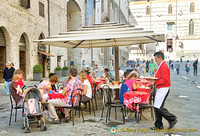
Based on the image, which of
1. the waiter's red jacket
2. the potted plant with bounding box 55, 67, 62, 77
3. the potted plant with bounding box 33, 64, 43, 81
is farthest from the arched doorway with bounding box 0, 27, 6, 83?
the waiter's red jacket

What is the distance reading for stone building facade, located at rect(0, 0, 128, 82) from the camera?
13.7 meters

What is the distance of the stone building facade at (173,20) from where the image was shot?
204ft

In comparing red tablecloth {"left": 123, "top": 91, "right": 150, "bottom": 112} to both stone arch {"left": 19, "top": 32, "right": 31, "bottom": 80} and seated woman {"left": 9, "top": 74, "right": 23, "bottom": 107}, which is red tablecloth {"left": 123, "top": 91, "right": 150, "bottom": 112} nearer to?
seated woman {"left": 9, "top": 74, "right": 23, "bottom": 107}

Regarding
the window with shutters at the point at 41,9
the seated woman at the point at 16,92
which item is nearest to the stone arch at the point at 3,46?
the window with shutters at the point at 41,9

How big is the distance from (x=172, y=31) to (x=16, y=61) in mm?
59672

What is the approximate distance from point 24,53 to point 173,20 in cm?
5899

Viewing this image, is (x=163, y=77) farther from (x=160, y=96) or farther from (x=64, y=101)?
(x=64, y=101)

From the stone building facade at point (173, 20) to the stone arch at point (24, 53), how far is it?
4971 centimetres

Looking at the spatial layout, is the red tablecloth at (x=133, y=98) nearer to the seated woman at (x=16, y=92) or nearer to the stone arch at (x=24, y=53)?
the seated woman at (x=16, y=92)

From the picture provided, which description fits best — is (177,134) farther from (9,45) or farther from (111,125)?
(9,45)

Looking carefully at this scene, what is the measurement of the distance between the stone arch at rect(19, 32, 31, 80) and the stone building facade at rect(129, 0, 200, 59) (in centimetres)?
4971

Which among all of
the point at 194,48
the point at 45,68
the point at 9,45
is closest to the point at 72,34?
the point at 9,45

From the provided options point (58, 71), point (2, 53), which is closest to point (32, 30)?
point (2, 53)

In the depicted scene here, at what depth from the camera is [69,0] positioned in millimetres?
23484
